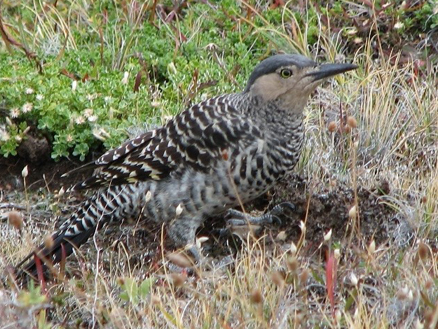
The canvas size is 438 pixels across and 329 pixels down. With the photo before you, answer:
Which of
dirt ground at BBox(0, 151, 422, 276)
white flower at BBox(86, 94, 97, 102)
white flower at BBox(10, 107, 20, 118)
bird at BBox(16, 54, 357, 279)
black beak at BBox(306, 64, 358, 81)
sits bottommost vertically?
dirt ground at BBox(0, 151, 422, 276)

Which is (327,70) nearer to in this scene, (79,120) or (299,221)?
(299,221)

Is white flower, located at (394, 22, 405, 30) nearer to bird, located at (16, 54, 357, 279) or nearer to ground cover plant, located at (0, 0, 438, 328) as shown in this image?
ground cover plant, located at (0, 0, 438, 328)

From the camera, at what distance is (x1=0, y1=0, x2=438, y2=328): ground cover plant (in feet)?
14.3

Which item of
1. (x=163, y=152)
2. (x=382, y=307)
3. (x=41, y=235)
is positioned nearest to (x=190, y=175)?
(x=163, y=152)

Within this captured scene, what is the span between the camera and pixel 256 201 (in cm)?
602

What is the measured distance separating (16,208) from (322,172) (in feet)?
6.34

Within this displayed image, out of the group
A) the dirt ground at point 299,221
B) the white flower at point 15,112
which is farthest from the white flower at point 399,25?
the white flower at point 15,112

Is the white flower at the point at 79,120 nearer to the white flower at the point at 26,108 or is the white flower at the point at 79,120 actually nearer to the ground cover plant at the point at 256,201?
the ground cover plant at the point at 256,201

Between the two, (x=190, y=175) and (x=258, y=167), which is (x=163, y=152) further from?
(x=258, y=167)

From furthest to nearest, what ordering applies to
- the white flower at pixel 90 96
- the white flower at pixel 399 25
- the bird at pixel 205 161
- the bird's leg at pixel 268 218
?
the white flower at pixel 399 25, the white flower at pixel 90 96, the bird's leg at pixel 268 218, the bird at pixel 205 161

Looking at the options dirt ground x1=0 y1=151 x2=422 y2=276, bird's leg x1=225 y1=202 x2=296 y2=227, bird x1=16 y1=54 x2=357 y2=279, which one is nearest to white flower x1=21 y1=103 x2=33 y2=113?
dirt ground x1=0 y1=151 x2=422 y2=276

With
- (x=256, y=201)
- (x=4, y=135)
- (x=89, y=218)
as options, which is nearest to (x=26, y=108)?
(x=4, y=135)

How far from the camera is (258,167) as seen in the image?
534 centimetres

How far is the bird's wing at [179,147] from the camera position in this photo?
5426mm
